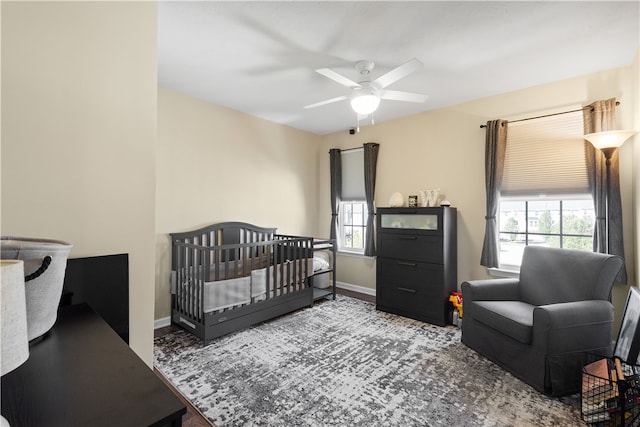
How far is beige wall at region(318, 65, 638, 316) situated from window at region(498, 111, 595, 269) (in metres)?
0.21

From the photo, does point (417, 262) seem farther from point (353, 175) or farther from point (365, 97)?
point (365, 97)

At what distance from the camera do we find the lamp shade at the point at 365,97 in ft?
7.63

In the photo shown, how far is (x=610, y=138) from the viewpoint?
2.29 m

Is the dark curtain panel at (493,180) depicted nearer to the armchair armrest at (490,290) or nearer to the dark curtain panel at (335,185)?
the armchair armrest at (490,290)

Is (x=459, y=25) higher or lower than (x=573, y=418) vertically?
higher

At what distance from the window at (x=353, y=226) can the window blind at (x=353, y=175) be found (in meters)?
0.16

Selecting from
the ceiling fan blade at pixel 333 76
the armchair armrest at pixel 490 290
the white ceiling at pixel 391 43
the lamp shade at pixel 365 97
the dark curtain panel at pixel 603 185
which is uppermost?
the white ceiling at pixel 391 43

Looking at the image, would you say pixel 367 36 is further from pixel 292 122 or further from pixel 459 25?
pixel 292 122

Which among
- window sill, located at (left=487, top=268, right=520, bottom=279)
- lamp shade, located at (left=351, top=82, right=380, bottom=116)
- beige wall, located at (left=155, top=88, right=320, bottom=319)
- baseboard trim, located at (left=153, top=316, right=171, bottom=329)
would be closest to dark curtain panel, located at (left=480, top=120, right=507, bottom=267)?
window sill, located at (left=487, top=268, right=520, bottom=279)

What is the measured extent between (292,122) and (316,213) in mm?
1554

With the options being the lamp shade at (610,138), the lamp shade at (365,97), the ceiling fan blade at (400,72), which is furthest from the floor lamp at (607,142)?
the lamp shade at (365,97)

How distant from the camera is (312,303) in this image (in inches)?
144

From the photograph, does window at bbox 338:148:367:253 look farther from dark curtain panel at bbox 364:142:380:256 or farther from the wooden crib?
the wooden crib

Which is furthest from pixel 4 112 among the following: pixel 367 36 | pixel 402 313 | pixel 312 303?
pixel 402 313
